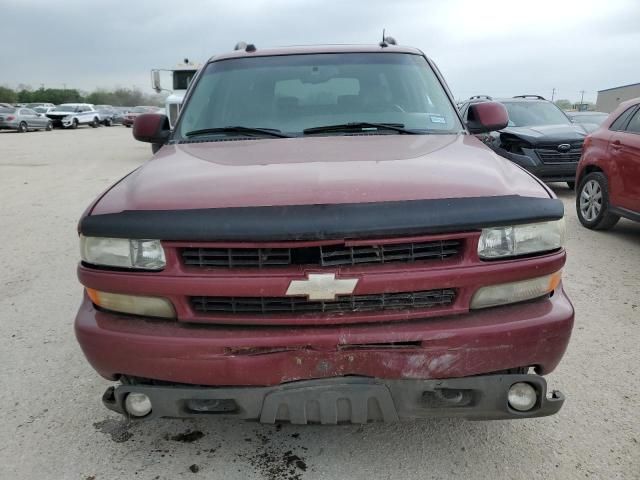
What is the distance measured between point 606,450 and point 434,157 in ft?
5.09

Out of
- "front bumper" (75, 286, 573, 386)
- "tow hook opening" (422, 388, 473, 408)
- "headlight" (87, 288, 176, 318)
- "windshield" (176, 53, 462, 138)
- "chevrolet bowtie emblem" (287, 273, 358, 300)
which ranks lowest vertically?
"tow hook opening" (422, 388, 473, 408)

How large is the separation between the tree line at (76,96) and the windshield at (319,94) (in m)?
76.0

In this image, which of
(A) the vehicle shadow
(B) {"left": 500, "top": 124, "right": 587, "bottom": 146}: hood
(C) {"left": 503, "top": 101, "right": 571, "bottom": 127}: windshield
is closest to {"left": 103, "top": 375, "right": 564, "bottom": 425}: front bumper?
(A) the vehicle shadow

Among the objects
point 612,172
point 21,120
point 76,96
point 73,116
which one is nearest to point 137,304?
point 612,172

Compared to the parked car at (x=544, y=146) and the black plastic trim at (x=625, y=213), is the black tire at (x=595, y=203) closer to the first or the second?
the black plastic trim at (x=625, y=213)

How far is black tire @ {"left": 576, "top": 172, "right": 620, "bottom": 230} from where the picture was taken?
20.7ft

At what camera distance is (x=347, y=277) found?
188cm

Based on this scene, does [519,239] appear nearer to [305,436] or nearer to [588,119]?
[305,436]

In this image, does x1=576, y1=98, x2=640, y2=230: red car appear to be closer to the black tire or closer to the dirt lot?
the black tire

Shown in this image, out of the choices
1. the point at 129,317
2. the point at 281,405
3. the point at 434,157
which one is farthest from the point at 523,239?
the point at 129,317

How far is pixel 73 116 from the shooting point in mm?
37188

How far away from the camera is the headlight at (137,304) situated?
6.53 feet

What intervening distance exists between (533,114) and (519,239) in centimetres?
920

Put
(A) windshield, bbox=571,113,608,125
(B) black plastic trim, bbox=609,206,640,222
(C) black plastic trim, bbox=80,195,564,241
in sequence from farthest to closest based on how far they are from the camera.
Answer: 1. (A) windshield, bbox=571,113,608,125
2. (B) black plastic trim, bbox=609,206,640,222
3. (C) black plastic trim, bbox=80,195,564,241
